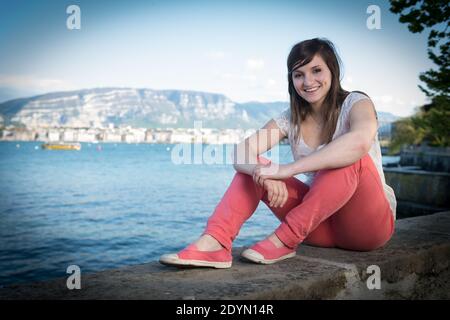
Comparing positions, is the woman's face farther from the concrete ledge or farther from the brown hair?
the concrete ledge

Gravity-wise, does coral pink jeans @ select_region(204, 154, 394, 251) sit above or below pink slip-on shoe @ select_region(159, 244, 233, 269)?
above

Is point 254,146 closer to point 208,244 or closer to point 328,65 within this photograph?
point 328,65

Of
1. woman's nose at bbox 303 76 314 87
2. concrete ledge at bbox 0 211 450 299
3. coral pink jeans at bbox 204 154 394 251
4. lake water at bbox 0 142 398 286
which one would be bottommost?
lake water at bbox 0 142 398 286

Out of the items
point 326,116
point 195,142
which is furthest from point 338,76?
point 195,142

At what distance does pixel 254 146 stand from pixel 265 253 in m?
0.71

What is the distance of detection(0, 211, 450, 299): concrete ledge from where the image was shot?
4.80 feet

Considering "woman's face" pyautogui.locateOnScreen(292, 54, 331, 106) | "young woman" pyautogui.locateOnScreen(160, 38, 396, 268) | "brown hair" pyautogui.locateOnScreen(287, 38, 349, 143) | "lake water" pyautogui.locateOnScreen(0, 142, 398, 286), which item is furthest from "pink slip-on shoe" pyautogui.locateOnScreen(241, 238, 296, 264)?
"lake water" pyautogui.locateOnScreen(0, 142, 398, 286)

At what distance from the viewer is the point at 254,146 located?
2414 millimetres

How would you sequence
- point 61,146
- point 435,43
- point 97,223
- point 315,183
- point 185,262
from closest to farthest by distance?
point 185,262
point 315,183
point 435,43
point 97,223
point 61,146

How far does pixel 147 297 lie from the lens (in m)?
1.41

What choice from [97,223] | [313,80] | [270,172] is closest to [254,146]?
[270,172]

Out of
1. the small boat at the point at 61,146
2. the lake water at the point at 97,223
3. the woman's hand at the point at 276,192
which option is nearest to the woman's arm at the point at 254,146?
the woman's hand at the point at 276,192

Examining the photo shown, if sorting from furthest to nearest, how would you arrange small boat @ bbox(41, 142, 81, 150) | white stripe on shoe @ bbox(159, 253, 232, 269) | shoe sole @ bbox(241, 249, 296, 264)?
small boat @ bbox(41, 142, 81, 150) < shoe sole @ bbox(241, 249, 296, 264) < white stripe on shoe @ bbox(159, 253, 232, 269)

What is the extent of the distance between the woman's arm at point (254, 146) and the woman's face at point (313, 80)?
11.7 inches
